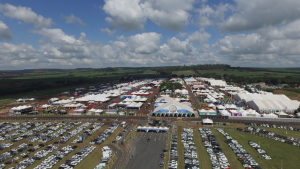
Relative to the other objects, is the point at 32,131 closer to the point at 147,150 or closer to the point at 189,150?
the point at 147,150

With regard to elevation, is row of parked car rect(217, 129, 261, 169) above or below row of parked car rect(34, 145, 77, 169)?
above

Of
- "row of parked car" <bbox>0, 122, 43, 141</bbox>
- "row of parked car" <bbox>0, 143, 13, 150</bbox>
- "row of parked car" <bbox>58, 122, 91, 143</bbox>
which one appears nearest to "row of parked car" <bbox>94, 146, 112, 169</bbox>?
"row of parked car" <bbox>58, 122, 91, 143</bbox>

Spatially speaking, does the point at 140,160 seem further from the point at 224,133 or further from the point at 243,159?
the point at 224,133

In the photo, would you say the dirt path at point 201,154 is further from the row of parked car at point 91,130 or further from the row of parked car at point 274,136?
the row of parked car at point 91,130

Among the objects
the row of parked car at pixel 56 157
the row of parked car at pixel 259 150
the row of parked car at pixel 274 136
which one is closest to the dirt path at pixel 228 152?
the row of parked car at pixel 259 150

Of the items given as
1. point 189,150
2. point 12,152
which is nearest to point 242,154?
point 189,150

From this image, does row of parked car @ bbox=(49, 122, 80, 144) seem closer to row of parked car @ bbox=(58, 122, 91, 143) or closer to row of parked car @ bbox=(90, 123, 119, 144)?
row of parked car @ bbox=(58, 122, 91, 143)

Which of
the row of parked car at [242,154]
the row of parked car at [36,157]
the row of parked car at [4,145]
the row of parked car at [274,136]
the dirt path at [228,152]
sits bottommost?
the row of parked car at [4,145]
